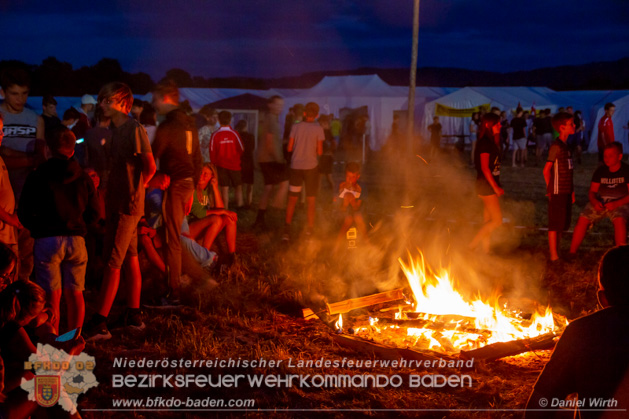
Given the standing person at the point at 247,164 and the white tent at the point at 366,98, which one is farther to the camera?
the white tent at the point at 366,98

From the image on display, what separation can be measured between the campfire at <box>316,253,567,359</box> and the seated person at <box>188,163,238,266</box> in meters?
1.94

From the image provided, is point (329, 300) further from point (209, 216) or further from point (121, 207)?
point (121, 207)

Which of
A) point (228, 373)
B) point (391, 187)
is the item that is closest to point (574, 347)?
point (228, 373)

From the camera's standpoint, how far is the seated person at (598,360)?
7.47 feet

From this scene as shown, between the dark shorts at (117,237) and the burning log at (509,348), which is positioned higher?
the dark shorts at (117,237)

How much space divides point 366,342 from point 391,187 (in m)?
11.0

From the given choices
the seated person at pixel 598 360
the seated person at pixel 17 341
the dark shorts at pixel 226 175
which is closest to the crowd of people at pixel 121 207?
the seated person at pixel 17 341

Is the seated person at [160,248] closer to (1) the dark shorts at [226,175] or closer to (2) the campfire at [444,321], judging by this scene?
(2) the campfire at [444,321]

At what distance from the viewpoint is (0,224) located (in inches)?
181

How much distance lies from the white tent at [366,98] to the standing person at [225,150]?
18.3m

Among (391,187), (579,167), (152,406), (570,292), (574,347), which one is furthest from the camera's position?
(579,167)

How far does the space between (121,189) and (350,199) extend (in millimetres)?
3556

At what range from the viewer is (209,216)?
7.11 meters

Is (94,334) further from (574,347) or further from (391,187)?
(391,187)
